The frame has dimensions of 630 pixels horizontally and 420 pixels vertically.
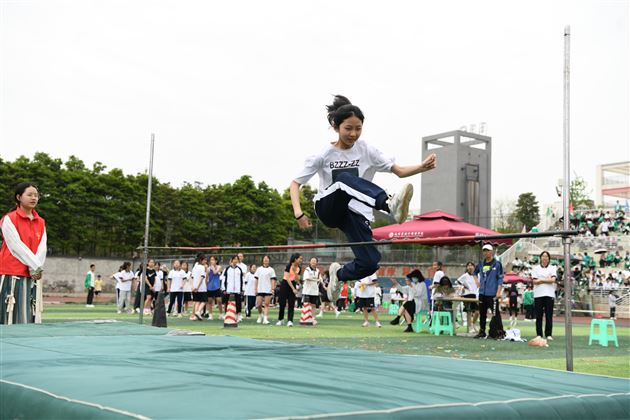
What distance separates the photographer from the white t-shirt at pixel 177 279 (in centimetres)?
1413

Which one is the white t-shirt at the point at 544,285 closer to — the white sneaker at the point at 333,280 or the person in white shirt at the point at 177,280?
the white sneaker at the point at 333,280

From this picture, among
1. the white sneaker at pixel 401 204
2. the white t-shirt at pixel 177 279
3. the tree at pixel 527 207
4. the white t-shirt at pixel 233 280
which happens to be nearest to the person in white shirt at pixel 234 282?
the white t-shirt at pixel 233 280

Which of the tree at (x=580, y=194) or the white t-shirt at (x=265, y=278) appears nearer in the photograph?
the white t-shirt at (x=265, y=278)

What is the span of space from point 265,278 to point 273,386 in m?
10.3

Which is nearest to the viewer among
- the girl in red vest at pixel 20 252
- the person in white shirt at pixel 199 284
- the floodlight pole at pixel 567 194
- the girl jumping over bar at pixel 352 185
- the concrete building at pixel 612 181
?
the girl jumping over bar at pixel 352 185

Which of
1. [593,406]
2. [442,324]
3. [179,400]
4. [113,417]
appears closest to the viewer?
[113,417]

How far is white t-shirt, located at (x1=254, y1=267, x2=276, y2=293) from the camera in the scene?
12.7 metres

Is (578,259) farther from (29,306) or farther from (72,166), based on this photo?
(72,166)

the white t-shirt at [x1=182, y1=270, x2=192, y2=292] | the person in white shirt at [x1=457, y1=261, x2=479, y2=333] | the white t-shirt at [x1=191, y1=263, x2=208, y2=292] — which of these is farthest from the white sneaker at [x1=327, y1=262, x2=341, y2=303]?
the white t-shirt at [x1=182, y1=270, x2=192, y2=292]

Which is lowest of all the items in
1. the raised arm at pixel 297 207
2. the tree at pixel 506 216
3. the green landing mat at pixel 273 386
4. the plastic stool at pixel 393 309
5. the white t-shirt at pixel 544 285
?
the plastic stool at pixel 393 309

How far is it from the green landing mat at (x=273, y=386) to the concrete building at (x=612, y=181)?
6575cm

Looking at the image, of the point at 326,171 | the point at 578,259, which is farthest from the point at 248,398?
the point at 578,259

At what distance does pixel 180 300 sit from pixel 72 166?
21630 millimetres

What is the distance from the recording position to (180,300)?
14844 millimetres
